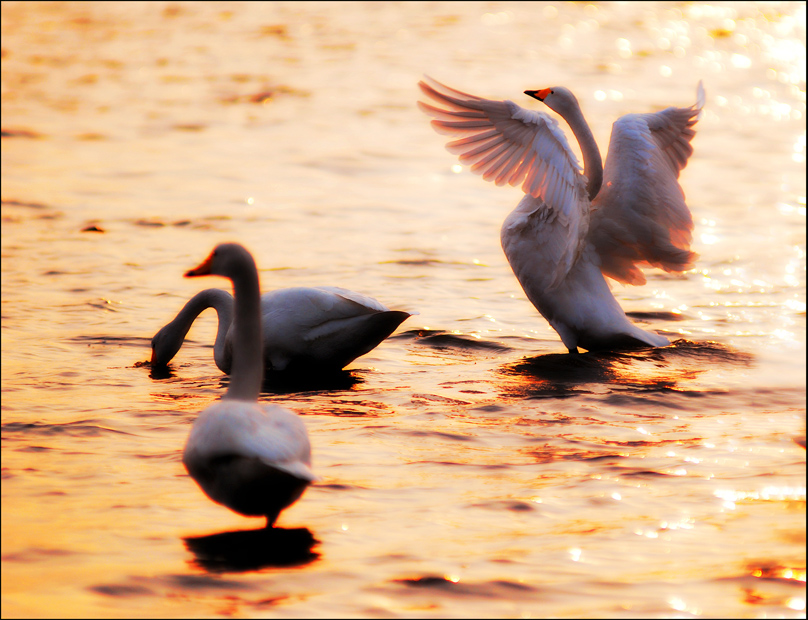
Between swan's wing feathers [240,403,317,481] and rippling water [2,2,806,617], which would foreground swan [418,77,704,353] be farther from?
swan's wing feathers [240,403,317,481]

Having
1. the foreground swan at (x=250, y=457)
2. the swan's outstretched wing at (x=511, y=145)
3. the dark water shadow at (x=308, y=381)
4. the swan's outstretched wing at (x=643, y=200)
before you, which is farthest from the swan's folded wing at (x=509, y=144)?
the foreground swan at (x=250, y=457)

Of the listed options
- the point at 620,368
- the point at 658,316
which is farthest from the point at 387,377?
the point at 658,316

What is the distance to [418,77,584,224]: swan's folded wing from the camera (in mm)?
7418

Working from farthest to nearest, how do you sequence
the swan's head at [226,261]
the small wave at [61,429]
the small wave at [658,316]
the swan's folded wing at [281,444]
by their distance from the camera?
the small wave at [658,316] < the small wave at [61,429] < the swan's head at [226,261] < the swan's folded wing at [281,444]

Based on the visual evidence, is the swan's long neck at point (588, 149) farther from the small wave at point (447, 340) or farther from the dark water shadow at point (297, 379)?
the dark water shadow at point (297, 379)

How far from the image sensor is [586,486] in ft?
18.1

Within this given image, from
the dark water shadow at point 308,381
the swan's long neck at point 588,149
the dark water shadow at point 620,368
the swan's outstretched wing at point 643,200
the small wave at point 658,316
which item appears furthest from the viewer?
the small wave at point 658,316

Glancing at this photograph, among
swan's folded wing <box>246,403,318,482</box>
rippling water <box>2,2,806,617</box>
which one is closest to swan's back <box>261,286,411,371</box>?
rippling water <box>2,2,806,617</box>

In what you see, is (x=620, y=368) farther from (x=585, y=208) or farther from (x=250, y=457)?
(x=250, y=457)

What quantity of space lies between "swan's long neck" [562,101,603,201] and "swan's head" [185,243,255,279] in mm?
3823

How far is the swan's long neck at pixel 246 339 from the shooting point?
5004mm

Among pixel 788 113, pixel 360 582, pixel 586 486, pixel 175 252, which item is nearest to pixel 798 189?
pixel 788 113

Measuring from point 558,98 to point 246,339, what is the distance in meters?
4.00

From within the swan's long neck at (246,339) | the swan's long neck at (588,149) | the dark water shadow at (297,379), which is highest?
the swan's long neck at (588,149)
